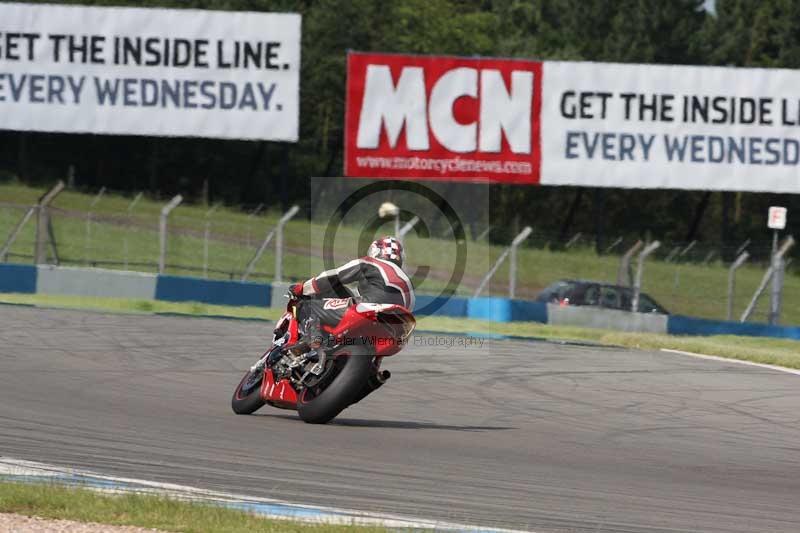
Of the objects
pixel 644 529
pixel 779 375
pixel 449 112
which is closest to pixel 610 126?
pixel 449 112

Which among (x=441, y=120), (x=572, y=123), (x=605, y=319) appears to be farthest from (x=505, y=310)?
(x=572, y=123)

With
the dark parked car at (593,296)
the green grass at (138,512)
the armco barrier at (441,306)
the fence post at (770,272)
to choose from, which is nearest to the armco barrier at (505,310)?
the armco barrier at (441,306)

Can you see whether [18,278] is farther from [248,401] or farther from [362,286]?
[362,286]

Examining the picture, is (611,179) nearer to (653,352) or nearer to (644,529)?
(653,352)

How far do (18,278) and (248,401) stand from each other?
13.0 m

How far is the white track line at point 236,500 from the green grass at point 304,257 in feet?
61.1

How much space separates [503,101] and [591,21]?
40329 mm

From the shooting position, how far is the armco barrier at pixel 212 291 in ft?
73.7

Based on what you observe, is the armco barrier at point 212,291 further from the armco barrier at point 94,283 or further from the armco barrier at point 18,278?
the armco barrier at point 18,278

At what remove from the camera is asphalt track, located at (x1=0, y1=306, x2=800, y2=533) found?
23.8 feet

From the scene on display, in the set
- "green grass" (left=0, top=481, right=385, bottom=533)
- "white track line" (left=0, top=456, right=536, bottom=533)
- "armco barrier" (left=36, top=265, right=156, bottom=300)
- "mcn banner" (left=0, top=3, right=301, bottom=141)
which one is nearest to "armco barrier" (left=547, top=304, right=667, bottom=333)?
"armco barrier" (left=36, top=265, right=156, bottom=300)

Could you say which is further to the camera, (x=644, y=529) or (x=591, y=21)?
(x=591, y=21)

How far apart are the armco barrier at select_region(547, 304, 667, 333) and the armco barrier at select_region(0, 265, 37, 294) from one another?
8590 millimetres

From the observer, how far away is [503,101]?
92.8 ft
